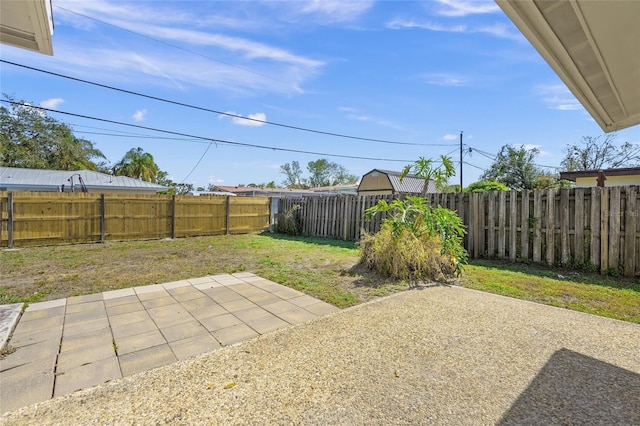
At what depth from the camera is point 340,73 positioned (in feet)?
38.8

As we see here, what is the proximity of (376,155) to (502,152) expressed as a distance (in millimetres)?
13153

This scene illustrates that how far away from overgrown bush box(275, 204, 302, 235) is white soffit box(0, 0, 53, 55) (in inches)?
392

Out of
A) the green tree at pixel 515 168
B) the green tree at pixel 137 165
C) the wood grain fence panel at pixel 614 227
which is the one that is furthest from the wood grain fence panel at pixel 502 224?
the green tree at pixel 137 165

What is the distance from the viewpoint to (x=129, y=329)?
124 inches

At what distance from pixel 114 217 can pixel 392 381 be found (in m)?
10.7

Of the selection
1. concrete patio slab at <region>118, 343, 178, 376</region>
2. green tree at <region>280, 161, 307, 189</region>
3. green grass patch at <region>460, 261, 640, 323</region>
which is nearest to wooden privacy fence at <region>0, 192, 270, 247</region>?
concrete patio slab at <region>118, 343, 178, 376</region>

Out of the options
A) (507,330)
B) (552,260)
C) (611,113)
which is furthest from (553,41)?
(552,260)

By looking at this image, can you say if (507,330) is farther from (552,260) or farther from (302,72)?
(302,72)

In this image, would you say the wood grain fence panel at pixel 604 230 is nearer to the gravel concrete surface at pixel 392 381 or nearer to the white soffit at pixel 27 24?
the gravel concrete surface at pixel 392 381

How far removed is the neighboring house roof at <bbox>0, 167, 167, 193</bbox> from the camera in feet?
52.7

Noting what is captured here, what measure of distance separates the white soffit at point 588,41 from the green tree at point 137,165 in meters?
31.1

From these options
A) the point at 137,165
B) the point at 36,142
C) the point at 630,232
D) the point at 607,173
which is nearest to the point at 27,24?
the point at 630,232

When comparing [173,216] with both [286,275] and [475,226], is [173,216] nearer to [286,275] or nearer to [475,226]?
[286,275]

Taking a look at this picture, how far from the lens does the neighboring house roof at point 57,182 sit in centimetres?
1608
